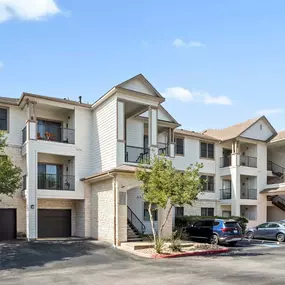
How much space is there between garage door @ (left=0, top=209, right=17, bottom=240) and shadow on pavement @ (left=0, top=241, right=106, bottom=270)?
3211 millimetres

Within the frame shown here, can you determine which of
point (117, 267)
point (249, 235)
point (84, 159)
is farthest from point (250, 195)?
point (117, 267)

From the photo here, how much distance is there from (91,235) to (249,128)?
59.9 feet

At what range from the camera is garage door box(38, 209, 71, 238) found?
970 inches

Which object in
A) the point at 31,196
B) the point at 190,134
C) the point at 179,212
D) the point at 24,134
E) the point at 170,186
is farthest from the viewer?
the point at 190,134

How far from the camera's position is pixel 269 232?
27.2 metres

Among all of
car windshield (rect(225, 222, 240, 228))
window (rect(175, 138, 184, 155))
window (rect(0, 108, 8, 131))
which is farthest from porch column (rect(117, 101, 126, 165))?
window (rect(175, 138, 184, 155))

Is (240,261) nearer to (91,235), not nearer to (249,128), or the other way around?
(91,235)

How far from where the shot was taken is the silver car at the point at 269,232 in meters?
26.4

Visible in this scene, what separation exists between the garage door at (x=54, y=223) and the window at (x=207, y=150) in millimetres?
13521

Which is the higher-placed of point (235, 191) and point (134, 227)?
point (235, 191)

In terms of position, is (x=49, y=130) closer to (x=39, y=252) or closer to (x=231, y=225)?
(x=39, y=252)

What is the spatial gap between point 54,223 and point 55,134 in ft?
20.0

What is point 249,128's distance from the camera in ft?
112

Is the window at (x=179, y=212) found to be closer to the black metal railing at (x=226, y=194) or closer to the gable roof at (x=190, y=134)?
the black metal railing at (x=226, y=194)
